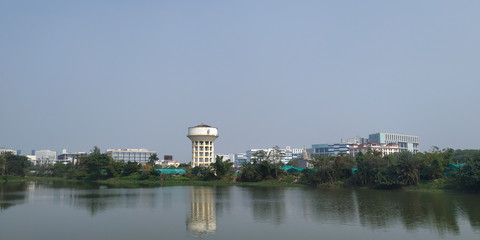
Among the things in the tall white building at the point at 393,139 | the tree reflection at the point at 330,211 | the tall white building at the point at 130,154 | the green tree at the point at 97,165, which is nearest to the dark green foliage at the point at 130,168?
the green tree at the point at 97,165

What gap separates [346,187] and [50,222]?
3795cm

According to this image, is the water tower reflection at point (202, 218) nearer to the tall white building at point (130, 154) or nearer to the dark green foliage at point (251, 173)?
the dark green foliage at point (251, 173)

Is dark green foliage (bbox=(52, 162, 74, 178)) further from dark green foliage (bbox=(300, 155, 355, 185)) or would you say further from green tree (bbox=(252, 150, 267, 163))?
dark green foliage (bbox=(300, 155, 355, 185))

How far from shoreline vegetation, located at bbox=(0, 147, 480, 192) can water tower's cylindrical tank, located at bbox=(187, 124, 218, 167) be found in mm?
7501

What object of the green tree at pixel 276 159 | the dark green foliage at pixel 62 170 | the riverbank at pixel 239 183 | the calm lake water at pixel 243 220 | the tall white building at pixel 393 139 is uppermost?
the tall white building at pixel 393 139

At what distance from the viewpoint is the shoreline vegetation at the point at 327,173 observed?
43.6m

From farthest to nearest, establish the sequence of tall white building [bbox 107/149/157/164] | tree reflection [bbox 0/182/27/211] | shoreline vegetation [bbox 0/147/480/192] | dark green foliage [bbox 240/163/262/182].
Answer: tall white building [bbox 107/149/157/164]
dark green foliage [bbox 240/163/262/182]
shoreline vegetation [bbox 0/147/480/192]
tree reflection [bbox 0/182/27/211]

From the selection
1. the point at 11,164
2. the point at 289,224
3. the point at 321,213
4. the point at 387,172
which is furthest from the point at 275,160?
the point at 11,164

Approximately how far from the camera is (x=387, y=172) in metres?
45.2

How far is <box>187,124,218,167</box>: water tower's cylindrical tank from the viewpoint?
77.9 metres

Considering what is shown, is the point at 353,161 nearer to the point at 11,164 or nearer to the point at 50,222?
the point at 50,222

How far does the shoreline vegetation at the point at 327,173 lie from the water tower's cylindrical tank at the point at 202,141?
7.50m

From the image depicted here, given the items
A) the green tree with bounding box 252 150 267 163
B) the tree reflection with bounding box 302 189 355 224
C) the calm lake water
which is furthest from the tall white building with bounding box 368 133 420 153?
the tree reflection with bounding box 302 189 355 224

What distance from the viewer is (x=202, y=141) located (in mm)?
78562
